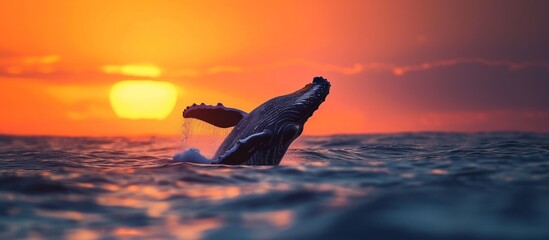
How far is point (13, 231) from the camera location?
6547mm

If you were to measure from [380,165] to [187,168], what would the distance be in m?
3.92

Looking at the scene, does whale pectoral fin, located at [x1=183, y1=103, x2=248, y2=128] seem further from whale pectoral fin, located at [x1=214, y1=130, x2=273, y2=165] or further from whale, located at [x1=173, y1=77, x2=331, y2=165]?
whale pectoral fin, located at [x1=214, y1=130, x2=273, y2=165]

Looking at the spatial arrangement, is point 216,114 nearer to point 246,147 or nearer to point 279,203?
point 246,147

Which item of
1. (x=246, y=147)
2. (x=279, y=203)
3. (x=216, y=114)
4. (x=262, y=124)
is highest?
(x=216, y=114)

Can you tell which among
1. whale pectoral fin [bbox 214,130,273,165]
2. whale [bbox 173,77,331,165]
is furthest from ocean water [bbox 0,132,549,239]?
whale [bbox 173,77,331,165]

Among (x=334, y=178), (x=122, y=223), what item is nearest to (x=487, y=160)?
(x=334, y=178)

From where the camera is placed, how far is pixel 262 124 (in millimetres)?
11352

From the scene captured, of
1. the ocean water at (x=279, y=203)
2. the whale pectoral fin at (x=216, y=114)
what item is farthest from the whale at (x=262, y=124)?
the ocean water at (x=279, y=203)

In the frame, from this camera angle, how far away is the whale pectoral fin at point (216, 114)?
1255 cm

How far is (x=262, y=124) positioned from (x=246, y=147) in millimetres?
936

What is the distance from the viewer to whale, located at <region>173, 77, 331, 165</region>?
35.2 ft

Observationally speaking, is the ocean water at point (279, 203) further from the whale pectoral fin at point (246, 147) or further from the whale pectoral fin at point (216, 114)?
the whale pectoral fin at point (216, 114)

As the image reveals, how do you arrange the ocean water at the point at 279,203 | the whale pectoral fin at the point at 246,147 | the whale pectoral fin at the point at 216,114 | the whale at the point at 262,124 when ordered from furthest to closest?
1. the whale pectoral fin at the point at 216,114
2. the whale at the point at 262,124
3. the whale pectoral fin at the point at 246,147
4. the ocean water at the point at 279,203

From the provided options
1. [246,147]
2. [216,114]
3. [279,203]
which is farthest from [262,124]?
[279,203]
